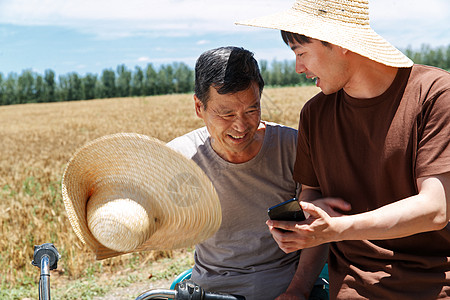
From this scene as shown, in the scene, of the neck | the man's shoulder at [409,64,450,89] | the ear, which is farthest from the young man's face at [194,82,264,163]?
the man's shoulder at [409,64,450,89]

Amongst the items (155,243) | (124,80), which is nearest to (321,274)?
(155,243)

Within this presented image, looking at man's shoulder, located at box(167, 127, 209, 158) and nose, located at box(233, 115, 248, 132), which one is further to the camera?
man's shoulder, located at box(167, 127, 209, 158)

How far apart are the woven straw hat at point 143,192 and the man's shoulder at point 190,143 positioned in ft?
1.53

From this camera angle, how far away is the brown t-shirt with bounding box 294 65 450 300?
5.05 feet

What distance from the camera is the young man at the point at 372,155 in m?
1.49

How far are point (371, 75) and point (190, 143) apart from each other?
99cm

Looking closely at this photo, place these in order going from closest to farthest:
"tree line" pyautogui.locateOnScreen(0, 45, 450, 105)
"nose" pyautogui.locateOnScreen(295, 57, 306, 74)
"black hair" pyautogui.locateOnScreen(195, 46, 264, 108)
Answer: "nose" pyautogui.locateOnScreen(295, 57, 306, 74) < "black hair" pyautogui.locateOnScreen(195, 46, 264, 108) < "tree line" pyautogui.locateOnScreen(0, 45, 450, 105)

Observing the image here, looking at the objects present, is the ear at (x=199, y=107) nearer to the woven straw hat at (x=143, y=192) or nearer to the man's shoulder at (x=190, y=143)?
the man's shoulder at (x=190, y=143)

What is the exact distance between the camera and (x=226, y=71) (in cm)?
207

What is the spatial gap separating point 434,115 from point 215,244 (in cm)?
117

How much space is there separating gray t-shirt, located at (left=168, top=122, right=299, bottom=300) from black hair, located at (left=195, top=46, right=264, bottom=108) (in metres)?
0.30

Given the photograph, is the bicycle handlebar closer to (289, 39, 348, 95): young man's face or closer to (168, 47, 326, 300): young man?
(168, 47, 326, 300): young man

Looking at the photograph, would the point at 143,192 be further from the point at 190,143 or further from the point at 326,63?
the point at 326,63

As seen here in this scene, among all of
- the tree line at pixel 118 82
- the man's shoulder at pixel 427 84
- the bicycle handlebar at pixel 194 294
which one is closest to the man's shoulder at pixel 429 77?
the man's shoulder at pixel 427 84
